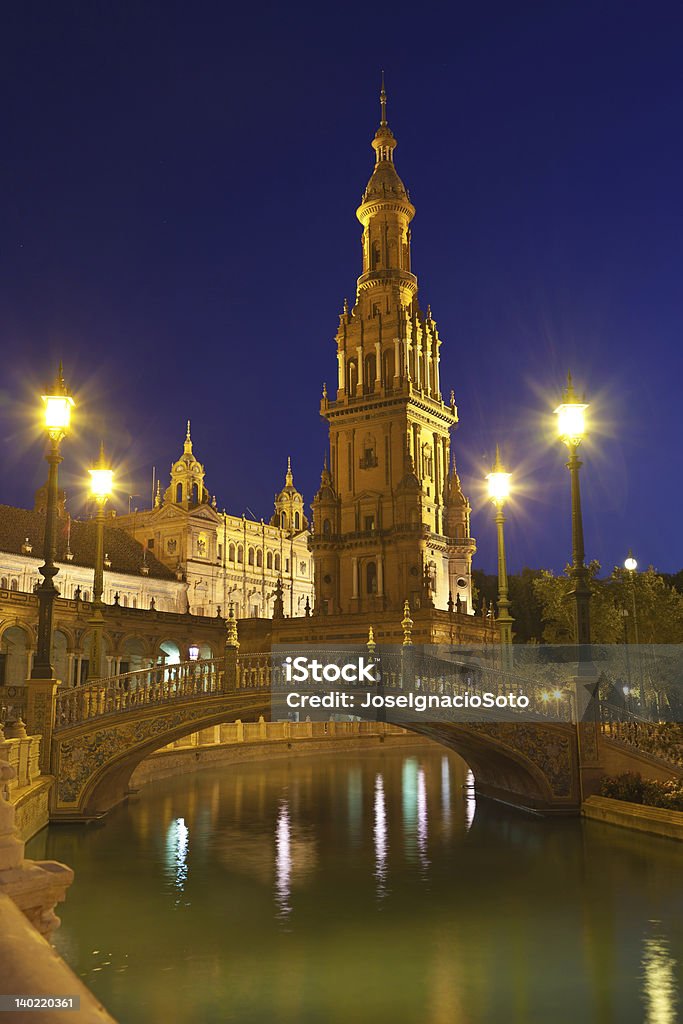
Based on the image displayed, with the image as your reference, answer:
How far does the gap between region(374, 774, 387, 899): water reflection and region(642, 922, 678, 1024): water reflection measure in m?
4.95

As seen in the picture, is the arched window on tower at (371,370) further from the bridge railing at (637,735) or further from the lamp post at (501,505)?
the bridge railing at (637,735)

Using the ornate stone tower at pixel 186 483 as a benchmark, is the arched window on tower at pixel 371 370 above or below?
above

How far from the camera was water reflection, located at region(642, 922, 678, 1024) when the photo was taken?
33.0ft

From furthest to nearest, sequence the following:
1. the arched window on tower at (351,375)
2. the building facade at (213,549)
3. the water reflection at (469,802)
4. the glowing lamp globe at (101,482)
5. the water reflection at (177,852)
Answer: the building facade at (213,549) < the arched window on tower at (351,375) < the water reflection at (469,802) < the glowing lamp globe at (101,482) < the water reflection at (177,852)

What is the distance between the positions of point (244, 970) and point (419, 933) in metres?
2.95

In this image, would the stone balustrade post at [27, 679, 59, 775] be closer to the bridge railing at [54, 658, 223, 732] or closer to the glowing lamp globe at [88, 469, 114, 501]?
the bridge railing at [54, 658, 223, 732]

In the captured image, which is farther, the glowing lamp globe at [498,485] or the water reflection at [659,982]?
the glowing lamp globe at [498,485]

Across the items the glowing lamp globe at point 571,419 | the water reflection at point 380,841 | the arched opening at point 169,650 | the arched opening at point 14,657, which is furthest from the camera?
the arched opening at point 169,650

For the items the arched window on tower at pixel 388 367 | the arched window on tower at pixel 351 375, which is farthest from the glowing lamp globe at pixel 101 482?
the arched window on tower at pixel 351 375

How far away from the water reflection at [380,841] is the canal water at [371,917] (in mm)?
86

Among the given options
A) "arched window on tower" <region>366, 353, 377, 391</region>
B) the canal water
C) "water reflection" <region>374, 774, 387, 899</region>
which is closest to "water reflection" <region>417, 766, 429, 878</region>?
the canal water

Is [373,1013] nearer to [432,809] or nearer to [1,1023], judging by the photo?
[1,1023]

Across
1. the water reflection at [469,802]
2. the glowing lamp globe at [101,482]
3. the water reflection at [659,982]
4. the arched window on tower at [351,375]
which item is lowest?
the water reflection at [469,802]

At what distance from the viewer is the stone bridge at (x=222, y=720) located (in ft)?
76.4
